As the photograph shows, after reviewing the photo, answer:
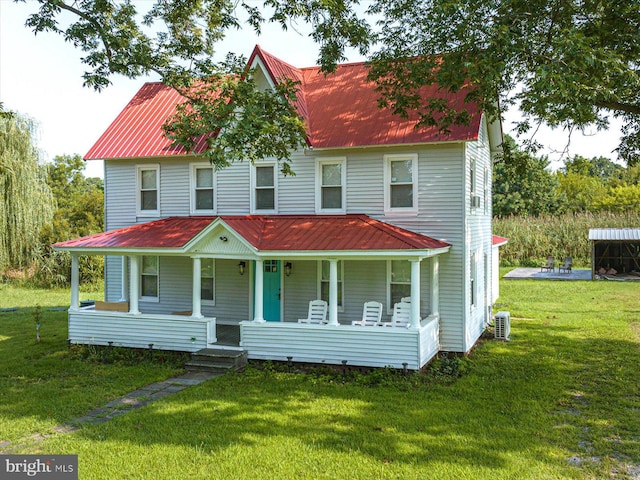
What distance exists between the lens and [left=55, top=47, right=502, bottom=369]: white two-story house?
40.9 feet

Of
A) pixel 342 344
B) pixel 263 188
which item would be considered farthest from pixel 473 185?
pixel 342 344

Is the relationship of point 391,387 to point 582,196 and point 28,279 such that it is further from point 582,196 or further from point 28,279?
point 582,196

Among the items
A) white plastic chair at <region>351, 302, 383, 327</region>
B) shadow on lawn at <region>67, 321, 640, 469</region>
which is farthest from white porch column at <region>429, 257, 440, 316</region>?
shadow on lawn at <region>67, 321, 640, 469</region>

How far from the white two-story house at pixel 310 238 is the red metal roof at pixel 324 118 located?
0.05 metres

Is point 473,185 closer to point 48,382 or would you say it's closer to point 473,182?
point 473,182

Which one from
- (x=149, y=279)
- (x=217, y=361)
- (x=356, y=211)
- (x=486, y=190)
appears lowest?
(x=217, y=361)

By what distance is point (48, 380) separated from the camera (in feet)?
38.3

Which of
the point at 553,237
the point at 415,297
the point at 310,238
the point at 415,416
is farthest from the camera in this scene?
the point at 553,237

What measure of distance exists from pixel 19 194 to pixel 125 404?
71.6ft

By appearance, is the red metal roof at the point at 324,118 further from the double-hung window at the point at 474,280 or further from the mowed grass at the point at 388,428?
the mowed grass at the point at 388,428

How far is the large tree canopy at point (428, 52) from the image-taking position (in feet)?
34.1

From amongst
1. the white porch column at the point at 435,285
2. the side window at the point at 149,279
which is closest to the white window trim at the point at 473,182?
the white porch column at the point at 435,285

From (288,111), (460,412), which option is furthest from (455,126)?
(460,412)

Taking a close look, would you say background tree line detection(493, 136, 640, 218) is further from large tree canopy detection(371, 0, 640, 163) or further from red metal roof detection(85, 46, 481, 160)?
large tree canopy detection(371, 0, 640, 163)
